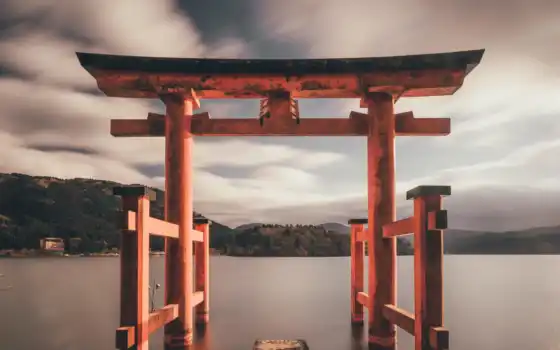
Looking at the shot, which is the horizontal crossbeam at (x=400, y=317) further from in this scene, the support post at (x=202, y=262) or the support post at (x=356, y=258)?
the support post at (x=202, y=262)

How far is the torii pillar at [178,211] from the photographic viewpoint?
8273 mm

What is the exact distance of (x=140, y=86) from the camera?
812 cm

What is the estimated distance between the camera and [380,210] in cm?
824

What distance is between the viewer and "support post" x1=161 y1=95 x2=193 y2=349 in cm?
827

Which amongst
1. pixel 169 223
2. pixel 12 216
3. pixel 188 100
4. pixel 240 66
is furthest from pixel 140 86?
pixel 12 216

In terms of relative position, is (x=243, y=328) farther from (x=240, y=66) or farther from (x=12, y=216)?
(x=12, y=216)

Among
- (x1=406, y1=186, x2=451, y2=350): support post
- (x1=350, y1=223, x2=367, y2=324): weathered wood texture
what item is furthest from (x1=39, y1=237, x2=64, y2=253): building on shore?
(x1=406, y1=186, x2=451, y2=350): support post

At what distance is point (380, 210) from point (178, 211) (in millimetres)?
3239

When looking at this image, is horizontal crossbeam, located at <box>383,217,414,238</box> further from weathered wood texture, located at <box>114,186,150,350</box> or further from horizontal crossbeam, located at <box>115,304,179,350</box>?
horizontal crossbeam, located at <box>115,304,179,350</box>

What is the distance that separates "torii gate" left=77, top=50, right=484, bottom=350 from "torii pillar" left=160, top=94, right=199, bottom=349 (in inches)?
0.6

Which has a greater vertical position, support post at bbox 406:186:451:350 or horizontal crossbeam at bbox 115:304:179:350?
support post at bbox 406:186:451:350

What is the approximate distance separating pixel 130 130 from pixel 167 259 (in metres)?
2.26

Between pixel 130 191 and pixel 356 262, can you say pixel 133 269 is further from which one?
pixel 356 262

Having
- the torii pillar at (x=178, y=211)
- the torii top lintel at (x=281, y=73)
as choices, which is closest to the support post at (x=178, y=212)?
the torii pillar at (x=178, y=211)
